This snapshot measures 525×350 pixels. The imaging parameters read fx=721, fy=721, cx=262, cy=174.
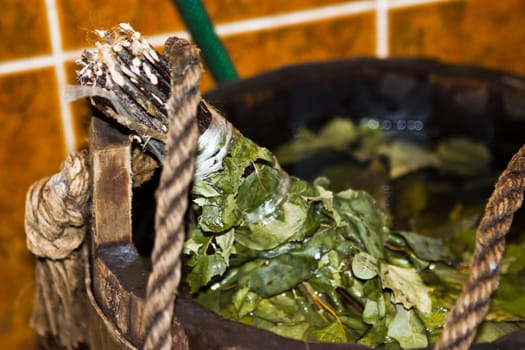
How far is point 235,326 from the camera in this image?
48 cm

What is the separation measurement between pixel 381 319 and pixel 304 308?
0.23 feet

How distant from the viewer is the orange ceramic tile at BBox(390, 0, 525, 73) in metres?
1.23

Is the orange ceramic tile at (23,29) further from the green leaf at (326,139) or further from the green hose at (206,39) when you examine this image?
the green leaf at (326,139)

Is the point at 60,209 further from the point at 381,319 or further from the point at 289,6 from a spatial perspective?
the point at 289,6

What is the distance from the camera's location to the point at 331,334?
57 cm

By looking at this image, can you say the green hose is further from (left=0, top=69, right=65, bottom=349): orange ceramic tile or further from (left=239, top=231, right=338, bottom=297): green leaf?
(left=239, top=231, right=338, bottom=297): green leaf

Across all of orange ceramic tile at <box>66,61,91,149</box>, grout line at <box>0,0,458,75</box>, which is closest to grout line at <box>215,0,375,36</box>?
grout line at <box>0,0,458,75</box>

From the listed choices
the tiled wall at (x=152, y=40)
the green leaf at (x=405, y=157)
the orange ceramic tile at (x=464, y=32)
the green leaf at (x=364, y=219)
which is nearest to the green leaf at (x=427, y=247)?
the green leaf at (x=364, y=219)

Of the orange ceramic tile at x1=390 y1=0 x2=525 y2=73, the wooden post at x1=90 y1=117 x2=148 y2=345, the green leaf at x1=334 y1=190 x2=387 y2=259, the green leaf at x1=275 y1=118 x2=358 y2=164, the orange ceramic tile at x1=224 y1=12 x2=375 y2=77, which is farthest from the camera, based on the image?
the orange ceramic tile at x1=390 y1=0 x2=525 y2=73

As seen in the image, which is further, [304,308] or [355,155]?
[355,155]

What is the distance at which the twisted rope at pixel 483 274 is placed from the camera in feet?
1.39

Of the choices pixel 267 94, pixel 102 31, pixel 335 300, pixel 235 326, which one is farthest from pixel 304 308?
pixel 267 94

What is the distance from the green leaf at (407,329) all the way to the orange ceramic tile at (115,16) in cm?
55

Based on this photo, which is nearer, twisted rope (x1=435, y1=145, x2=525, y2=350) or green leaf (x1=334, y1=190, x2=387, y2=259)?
twisted rope (x1=435, y1=145, x2=525, y2=350)
